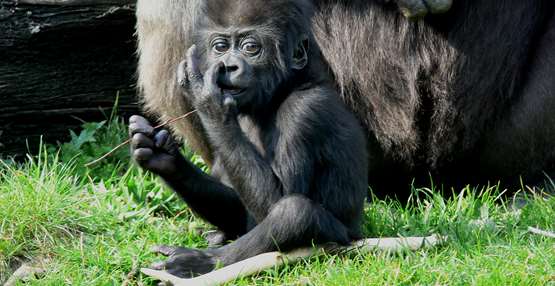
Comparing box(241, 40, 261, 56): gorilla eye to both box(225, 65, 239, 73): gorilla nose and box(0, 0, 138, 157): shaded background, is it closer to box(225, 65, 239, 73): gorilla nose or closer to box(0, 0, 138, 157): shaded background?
box(225, 65, 239, 73): gorilla nose

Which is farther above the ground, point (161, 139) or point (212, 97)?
point (212, 97)

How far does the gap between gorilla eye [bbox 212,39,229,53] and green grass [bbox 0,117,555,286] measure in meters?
0.93

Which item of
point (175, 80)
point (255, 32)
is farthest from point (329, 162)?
point (175, 80)

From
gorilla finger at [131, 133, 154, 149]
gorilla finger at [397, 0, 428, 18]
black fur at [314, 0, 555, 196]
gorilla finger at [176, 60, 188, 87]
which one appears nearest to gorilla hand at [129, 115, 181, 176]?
gorilla finger at [131, 133, 154, 149]

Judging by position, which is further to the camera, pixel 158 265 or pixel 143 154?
pixel 143 154

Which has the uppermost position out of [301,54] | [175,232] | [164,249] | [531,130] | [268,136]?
[301,54]

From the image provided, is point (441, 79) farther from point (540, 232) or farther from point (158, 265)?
point (158, 265)

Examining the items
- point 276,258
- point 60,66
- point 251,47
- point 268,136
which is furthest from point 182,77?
point 60,66

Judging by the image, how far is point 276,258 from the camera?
405 centimetres

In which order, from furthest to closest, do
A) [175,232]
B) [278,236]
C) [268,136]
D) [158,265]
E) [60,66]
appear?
[60,66] < [175,232] < [268,136] < [158,265] < [278,236]

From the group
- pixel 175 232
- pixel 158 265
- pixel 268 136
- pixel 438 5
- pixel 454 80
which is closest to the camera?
pixel 158 265

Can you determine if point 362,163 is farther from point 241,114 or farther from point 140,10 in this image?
point 140,10

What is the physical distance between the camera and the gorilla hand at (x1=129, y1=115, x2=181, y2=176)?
4.29m

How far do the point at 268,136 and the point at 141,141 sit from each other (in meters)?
0.53
